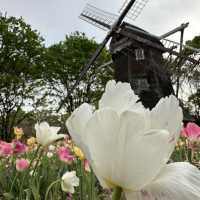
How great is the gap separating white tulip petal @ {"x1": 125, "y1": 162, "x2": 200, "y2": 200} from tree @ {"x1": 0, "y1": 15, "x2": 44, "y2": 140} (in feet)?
91.4

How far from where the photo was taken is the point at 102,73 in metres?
34.5

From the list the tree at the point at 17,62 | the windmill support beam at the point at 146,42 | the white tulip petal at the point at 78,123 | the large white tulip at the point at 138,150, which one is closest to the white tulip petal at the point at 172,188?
the large white tulip at the point at 138,150

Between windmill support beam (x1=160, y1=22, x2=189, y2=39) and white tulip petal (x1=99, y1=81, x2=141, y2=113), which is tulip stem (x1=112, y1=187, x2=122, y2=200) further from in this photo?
windmill support beam (x1=160, y1=22, x2=189, y2=39)

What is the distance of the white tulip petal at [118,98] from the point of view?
0.74 meters

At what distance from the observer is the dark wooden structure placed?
66.6ft

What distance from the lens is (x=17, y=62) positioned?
28.9 meters

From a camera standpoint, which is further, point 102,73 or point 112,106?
point 102,73

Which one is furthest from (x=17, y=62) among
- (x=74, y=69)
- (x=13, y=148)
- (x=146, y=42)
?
(x=13, y=148)

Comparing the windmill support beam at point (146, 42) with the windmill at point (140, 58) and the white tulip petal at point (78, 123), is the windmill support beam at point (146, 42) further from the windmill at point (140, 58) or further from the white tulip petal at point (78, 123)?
the white tulip petal at point (78, 123)

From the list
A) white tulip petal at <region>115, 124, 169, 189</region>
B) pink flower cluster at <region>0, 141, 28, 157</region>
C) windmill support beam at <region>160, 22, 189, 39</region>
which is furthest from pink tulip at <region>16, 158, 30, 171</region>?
windmill support beam at <region>160, 22, 189, 39</region>

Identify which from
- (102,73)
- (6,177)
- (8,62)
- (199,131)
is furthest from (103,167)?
(102,73)

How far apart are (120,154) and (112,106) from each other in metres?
0.12

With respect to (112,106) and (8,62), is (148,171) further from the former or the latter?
(8,62)

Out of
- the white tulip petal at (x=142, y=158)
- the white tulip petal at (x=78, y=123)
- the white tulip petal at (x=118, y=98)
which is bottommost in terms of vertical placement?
the white tulip petal at (x=142, y=158)
